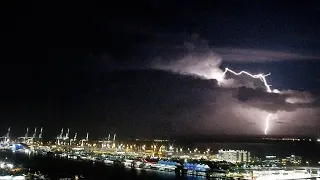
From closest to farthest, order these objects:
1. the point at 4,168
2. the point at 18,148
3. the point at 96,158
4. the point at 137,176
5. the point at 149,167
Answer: the point at 4,168 → the point at 137,176 → the point at 149,167 → the point at 96,158 → the point at 18,148

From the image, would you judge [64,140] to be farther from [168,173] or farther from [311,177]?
[311,177]

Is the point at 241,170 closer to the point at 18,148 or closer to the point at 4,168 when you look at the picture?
the point at 4,168

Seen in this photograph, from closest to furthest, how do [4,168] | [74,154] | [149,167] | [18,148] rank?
[4,168] → [149,167] → [74,154] → [18,148]

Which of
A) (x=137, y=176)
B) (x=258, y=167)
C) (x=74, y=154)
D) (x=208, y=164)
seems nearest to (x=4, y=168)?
(x=137, y=176)

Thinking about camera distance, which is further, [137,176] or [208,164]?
[208,164]

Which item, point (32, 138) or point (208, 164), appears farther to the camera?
point (32, 138)

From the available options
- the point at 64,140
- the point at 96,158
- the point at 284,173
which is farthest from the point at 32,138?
the point at 284,173

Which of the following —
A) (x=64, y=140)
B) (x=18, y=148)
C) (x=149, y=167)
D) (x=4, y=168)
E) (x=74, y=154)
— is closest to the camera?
(x=4, y=168)

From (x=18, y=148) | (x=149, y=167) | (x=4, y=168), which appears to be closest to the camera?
(x=4, y=168)

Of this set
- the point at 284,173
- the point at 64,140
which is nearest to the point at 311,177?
the point at 284,173
